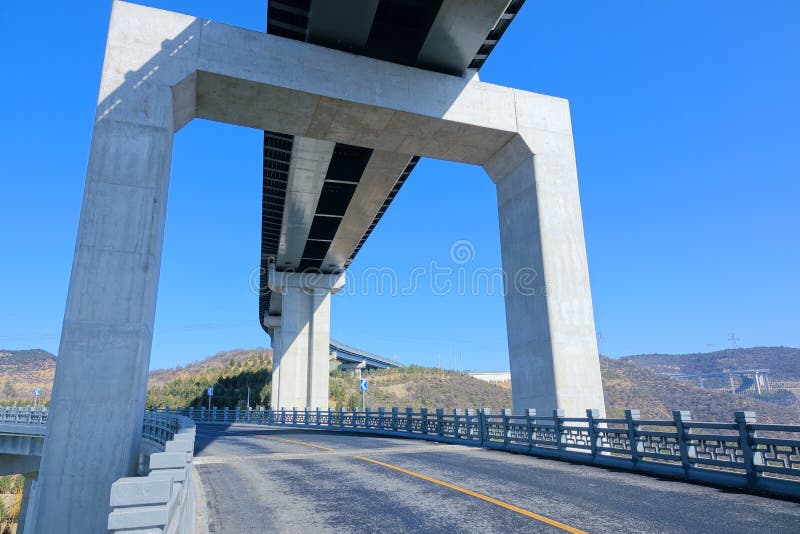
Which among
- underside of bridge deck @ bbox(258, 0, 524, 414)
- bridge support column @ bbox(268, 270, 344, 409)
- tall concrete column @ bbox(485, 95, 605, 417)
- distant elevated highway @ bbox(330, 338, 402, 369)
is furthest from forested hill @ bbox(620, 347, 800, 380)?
tall concrete column @ bbox(485, 95, 605, 417)

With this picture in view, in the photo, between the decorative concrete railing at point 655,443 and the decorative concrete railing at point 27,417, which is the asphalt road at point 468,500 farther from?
the decorative concrete railing at point 27,417

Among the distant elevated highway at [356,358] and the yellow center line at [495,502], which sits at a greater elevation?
the distant elevated highway at [356,358]

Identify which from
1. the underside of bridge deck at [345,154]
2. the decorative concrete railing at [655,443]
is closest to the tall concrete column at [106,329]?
the underside of bridge deck at [345,154]

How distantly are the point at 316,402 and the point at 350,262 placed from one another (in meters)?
12.8

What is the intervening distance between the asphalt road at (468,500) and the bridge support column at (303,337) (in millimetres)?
33579

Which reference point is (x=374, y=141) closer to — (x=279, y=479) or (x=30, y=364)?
(x=279, y=479)

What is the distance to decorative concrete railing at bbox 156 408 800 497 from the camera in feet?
28.6

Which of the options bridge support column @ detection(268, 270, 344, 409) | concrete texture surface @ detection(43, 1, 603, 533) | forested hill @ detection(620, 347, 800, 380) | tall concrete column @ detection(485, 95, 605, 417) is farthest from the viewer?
forested hill @ detection(620, 347, 800, 380)

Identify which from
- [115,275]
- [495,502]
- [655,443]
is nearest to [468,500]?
[495,502]

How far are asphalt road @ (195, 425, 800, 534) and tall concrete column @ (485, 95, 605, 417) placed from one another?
5.01 meters

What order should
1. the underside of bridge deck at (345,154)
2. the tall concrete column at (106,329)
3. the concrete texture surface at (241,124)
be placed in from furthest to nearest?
the underside of bridge deck at (345,154) → the concrete texture surface at (241,124) → the tall concrete column at (106,329)

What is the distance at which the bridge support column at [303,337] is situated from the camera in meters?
46.0

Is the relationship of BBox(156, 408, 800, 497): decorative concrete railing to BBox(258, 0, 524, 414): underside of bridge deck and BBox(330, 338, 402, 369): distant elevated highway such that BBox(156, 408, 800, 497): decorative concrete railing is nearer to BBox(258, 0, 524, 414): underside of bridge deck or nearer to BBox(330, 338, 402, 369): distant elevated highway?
BBox(258, 0, 524, 414): underside of bridge deck

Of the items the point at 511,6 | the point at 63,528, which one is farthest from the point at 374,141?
the point at 63,528
